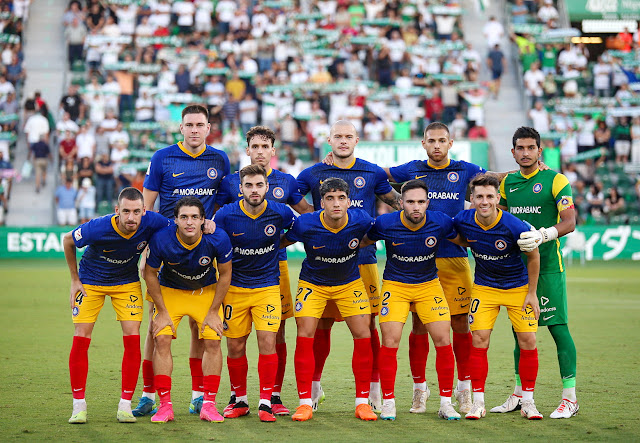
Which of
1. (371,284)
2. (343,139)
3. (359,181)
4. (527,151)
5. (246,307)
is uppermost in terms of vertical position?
(343,139)

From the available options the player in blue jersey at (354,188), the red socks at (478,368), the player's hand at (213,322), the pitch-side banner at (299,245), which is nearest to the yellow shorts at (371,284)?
the player in blue jersey at (354,188)

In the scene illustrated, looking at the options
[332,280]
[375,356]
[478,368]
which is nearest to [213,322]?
[332,280]

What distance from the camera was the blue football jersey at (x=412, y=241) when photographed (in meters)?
7.82

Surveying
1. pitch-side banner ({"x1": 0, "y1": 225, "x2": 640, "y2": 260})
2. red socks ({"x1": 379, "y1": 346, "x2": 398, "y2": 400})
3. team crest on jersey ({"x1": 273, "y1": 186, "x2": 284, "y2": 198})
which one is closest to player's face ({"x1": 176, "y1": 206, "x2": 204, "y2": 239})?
team crest on jersey ({"x1": 273, "y1": 186, "x2": 284, "y2": 198})

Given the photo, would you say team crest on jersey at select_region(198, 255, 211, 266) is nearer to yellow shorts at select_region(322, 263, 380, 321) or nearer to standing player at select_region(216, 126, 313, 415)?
standing player at select_region(216, 126, 313, 415)

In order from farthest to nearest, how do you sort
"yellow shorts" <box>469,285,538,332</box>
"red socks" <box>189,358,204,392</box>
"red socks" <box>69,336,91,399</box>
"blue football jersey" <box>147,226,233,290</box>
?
"red socks" <box>189,358,204,392</box> → "yellow shorts" <box>469,285,538,332</box> → "blue football jersey" <box>147,226,233,290</box> → "red socks" <box>69,336,91,399</box>

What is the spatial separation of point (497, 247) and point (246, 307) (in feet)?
7.34

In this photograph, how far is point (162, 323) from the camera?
300 inches

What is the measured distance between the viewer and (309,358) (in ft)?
25.5

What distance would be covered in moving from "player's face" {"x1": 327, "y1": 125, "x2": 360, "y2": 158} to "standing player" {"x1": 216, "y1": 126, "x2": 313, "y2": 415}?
1.78 ft

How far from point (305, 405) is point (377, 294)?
4.71 ft

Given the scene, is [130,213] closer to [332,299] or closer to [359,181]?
[332,299]

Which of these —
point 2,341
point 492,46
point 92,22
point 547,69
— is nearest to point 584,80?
point 547,69

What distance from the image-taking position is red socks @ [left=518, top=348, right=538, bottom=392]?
761 cm
